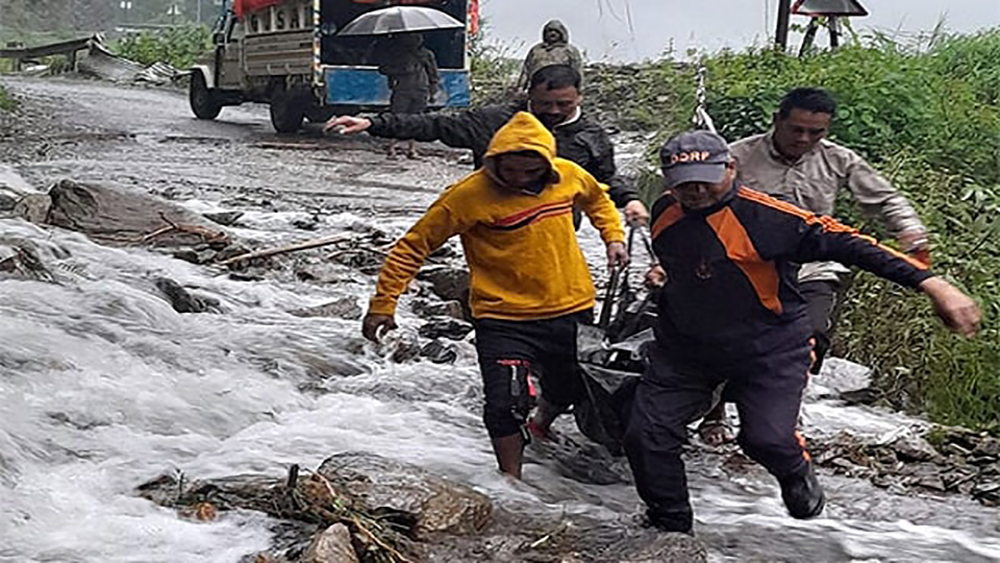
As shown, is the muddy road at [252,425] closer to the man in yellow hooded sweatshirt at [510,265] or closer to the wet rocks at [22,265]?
the wet rocks at [22,265]

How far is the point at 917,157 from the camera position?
10.0 meters

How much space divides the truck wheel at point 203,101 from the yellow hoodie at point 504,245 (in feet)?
58.8

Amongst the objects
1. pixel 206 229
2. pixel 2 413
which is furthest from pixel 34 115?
pixel 2 413

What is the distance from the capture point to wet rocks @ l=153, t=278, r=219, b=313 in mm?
8695

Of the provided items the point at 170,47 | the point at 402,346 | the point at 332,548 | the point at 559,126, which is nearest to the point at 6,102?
the point at 170,47

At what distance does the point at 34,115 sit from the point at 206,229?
1140 cm

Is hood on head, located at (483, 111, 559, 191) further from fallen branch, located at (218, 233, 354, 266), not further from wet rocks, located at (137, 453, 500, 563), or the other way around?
fallen branch, located at (218, 233, 354, 266)

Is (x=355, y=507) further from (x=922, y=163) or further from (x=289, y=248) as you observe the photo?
(x=922, y=163)

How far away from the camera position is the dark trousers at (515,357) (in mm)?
5129

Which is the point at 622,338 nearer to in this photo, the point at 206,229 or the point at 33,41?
the point at 206,229

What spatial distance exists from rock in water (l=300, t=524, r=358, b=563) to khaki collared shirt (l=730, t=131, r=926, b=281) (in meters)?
2.22

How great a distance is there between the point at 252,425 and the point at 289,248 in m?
3.65

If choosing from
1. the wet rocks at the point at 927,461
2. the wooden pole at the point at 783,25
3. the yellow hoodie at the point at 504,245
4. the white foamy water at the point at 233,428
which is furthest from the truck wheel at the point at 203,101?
the yellow hoodie at the point at 504,245

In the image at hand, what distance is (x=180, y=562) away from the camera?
4.62 metres
